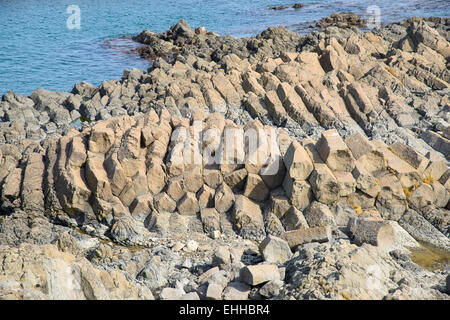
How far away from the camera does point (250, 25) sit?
1416 inches

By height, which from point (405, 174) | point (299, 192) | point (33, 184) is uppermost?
point (405, 174)

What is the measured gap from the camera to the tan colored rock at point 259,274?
7.34 metres

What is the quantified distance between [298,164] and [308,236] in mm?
1723

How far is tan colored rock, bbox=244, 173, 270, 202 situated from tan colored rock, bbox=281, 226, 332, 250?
73.0 inches

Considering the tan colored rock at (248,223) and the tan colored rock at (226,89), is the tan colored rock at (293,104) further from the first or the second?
the tan colored rock at (248,223)

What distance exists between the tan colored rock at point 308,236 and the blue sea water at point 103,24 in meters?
18.2

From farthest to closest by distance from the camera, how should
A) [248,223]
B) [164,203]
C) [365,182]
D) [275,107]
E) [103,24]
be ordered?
[103,24] < [275,107] < [164,203] < [365,182] < [248,223]

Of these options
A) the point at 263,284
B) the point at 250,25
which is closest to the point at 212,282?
the point at 263,284

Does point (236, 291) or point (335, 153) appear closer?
point (236, 291)

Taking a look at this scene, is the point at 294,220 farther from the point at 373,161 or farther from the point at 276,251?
the point at 373,161

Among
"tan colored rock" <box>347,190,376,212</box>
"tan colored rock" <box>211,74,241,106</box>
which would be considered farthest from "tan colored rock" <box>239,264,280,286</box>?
"tan colored rock" <box>211,74,241,106</box>

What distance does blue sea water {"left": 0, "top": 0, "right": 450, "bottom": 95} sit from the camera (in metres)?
27.8

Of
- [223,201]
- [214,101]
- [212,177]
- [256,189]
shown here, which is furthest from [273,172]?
[214,101]

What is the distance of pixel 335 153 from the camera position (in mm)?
10328
